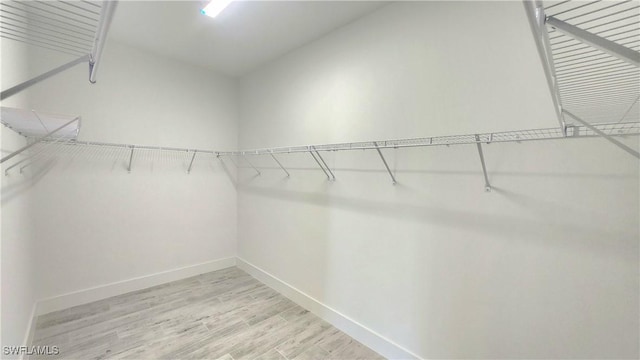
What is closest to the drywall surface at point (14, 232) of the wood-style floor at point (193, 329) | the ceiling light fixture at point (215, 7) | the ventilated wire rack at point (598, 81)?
the wood-style floor at point (193, 329)

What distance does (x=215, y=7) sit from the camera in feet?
6.47

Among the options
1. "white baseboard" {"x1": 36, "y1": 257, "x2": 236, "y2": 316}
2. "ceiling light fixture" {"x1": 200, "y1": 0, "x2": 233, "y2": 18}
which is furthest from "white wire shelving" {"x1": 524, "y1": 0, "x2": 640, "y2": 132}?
"white baseboard" {"x1": 36, "y1": 257, "x2": 236, "y2": 316}

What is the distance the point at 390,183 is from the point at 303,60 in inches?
62.5

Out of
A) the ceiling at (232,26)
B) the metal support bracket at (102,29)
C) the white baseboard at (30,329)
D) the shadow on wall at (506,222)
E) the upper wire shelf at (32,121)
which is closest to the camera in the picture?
the metal support bracket at (102,29)

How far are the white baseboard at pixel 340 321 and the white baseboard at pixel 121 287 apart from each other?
2.22ft

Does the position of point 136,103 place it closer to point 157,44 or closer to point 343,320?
point 157,44

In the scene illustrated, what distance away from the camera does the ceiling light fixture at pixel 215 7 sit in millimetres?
1915

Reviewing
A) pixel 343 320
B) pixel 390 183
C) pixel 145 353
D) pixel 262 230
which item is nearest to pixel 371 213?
pixel 390 183

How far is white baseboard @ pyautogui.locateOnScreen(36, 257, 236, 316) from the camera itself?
2.46 metres

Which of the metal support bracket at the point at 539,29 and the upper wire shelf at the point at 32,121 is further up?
the metal support bracket at the point at 539,29

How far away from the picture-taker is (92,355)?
194 centimetres

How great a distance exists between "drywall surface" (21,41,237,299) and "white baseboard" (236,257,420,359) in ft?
3.27

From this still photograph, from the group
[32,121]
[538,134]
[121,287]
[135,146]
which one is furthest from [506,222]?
[121,287]

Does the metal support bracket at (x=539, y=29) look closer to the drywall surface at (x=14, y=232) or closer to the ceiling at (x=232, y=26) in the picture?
the ceiling at (x=232, y=26)
